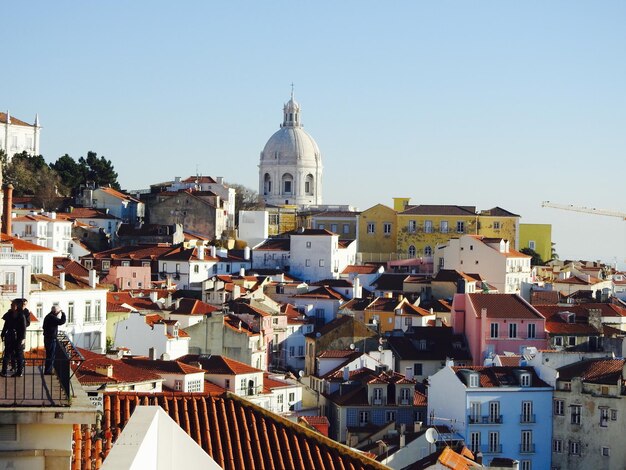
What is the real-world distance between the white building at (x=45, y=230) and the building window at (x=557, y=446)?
35526mm

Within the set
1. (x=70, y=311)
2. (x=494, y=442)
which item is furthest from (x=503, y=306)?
(x=70, y=311)

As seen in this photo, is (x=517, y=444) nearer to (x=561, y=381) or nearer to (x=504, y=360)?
(x=561, y=381)

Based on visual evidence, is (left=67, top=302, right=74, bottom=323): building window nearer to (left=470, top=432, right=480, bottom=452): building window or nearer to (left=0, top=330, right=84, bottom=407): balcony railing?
(left=470, top=432, right=480, bottom=452): building window

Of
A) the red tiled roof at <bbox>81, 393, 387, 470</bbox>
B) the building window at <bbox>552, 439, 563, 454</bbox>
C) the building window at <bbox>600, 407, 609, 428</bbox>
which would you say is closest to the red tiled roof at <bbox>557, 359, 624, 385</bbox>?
the building window at <bbox>600, 407, 609, 428</bbox>

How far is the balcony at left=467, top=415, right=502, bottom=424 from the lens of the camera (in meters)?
45.6

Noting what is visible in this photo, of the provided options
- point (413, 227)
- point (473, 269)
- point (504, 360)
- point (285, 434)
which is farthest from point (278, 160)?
point (285, 434)

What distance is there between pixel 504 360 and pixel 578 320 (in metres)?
11.8

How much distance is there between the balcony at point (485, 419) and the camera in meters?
45.6

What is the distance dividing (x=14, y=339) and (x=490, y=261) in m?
72.8

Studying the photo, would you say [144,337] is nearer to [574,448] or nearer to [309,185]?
[574,448]

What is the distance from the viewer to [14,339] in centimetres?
971

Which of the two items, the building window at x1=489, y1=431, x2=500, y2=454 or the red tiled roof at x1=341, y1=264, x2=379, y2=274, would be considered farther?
the red tiled roof at x1=341, y1=264, x2=379, y2=274

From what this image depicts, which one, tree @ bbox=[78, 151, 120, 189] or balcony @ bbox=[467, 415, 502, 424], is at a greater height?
tree @ bbox=[78, 151, 120, 189]

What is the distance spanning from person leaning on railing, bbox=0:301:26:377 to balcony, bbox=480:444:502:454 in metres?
36.4
